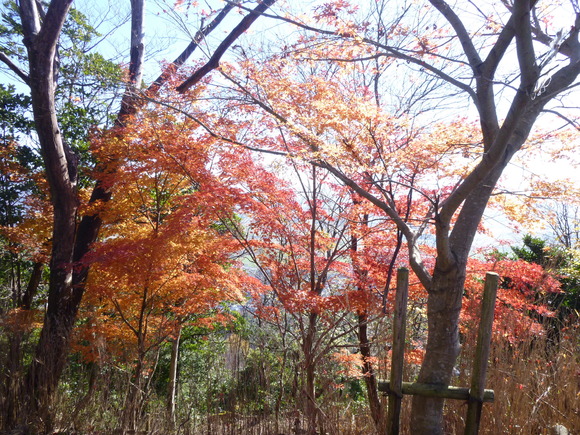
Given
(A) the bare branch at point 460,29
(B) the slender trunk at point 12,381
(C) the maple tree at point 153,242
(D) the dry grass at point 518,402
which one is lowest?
(B) the slender trunk at point 12,381

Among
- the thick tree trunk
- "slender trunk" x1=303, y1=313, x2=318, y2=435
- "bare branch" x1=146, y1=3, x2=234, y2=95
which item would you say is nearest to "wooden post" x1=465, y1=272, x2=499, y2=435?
the thick tree trunk

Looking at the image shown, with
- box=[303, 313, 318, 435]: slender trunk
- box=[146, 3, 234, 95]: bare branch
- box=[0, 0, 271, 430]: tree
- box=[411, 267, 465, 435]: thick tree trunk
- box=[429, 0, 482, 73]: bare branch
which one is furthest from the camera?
box=[146, 3, 234, 95]: bare branch

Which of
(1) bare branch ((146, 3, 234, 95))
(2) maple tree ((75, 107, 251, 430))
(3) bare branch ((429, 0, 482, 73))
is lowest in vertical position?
(2) maple tree ((75, 107, 251, 430))

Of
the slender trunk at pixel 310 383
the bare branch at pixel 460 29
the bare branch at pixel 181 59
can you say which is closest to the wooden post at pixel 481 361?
the slender trunk at pixel 310 383

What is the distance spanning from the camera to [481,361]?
8.96 feet

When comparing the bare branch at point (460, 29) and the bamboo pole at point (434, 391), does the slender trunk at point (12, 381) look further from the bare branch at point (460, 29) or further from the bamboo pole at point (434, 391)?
the bare branch at point (460, 29)

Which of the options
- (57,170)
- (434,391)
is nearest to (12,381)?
(57,170)

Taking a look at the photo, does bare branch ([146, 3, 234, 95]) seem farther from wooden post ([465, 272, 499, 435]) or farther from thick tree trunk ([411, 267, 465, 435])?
wooden post ([465, 272, 499, 435])

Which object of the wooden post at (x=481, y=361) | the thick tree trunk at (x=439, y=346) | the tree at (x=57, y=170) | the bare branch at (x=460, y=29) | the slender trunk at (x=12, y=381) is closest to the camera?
the wooden post at (x=481, y=361)

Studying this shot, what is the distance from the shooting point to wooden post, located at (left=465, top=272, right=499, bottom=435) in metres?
2.72

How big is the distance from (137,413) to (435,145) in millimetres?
4015

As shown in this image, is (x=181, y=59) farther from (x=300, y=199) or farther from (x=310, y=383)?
(x=310, y=383)

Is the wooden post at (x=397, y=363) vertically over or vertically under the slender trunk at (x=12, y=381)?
over

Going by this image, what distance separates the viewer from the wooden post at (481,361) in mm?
2725
